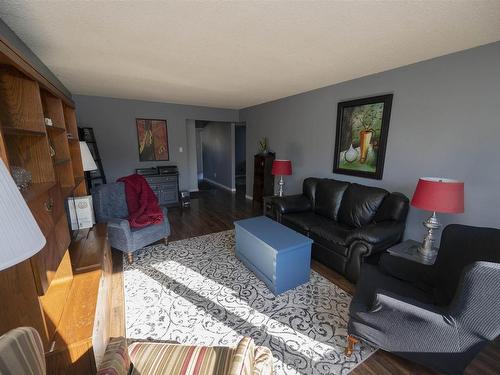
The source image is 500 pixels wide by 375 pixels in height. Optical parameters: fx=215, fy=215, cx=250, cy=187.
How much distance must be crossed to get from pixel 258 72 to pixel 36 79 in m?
2.10

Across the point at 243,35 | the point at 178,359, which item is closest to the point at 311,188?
the point at 243,35

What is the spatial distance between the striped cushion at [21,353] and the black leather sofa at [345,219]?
2.32 meters

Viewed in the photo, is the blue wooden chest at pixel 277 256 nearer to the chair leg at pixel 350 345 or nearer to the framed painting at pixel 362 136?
the chair leg at pixel 350 345

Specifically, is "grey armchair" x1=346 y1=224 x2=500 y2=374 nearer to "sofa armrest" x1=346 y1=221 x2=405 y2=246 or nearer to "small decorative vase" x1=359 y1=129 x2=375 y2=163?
"sofa armrest" x1=346 y1=221 x2=405 y2=246

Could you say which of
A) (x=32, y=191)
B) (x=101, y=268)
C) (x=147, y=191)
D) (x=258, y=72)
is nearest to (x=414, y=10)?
(x=258, y=72)

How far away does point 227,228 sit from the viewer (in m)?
3.78

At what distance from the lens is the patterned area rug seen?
5.07ft

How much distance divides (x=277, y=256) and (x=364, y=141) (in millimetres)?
2032

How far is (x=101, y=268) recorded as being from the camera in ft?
5.44

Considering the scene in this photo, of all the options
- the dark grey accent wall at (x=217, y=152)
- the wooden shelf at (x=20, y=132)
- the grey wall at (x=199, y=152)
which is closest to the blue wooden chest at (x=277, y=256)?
the wooden shelf at (x=20, y=132)

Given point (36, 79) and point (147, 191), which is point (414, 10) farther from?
point (147, 191)

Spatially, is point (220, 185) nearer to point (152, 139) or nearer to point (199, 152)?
point (199, 152)

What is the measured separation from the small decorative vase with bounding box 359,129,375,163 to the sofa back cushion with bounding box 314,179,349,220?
1.38 ft

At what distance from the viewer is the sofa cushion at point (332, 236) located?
236 cm
